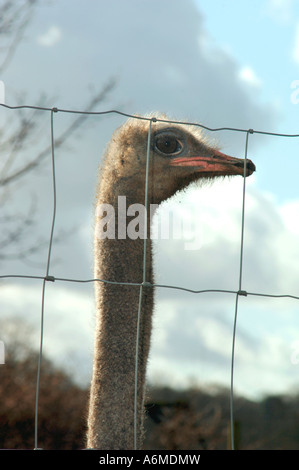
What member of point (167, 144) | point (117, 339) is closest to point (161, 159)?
point (167, 144)

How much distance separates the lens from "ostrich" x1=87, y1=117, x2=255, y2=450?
3.46m

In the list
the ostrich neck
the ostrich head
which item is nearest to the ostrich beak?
the ostrich head

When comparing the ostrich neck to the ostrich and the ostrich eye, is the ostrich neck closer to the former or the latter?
the ostrich

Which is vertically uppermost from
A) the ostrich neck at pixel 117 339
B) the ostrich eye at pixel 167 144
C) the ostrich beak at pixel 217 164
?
the ostrich eye at pixel 167 144

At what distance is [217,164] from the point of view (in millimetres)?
3887

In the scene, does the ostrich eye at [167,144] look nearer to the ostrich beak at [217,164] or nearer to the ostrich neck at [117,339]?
the ostrich beak at [217,164]

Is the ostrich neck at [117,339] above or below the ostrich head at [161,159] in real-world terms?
below

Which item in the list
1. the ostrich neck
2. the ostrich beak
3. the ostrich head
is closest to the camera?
the ostrich neck

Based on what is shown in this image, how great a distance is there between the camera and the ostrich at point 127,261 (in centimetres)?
346

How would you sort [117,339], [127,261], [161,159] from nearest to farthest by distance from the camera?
[117,339]
[127,261]
[161,159]

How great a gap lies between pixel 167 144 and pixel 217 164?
326 mm

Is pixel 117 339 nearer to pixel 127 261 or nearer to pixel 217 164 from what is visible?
pixel 127 261

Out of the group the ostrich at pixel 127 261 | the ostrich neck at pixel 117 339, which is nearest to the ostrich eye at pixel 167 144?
the ostrich at pixel 127 261

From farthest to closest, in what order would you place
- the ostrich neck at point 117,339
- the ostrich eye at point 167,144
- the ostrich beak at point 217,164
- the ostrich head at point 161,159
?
the ostrich eye at point 167,144 → the ostrich head at point 161,159 → the ostrich beak at point 217,164 → the ostrich neck at point 117,339
